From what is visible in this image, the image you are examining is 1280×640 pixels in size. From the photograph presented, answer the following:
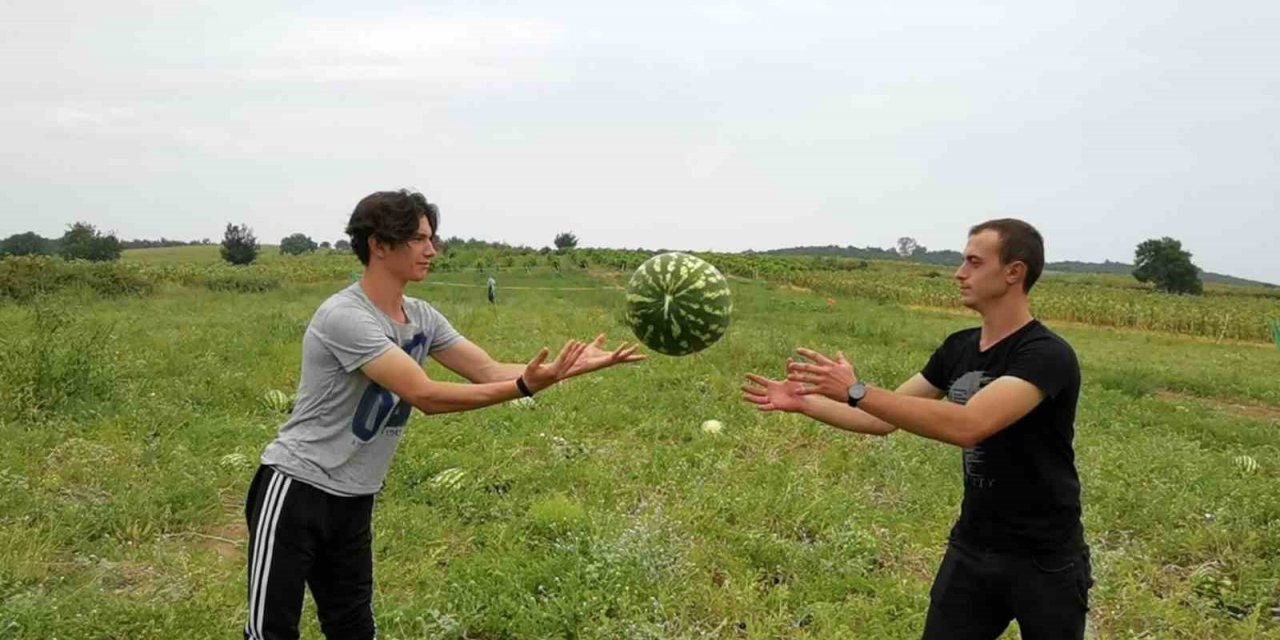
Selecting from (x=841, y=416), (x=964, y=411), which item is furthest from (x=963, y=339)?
(x=964, y=411)

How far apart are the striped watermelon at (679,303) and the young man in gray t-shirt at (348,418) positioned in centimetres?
42

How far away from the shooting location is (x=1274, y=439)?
10.5 meters

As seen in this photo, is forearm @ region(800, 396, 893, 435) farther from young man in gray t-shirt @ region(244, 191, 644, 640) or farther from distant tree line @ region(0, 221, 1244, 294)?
distant tree line @ region(0, 221, 1244, 294)

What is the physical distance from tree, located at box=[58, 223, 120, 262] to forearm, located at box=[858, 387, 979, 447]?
Answer: 2252 inches

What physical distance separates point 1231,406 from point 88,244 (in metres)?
58.4

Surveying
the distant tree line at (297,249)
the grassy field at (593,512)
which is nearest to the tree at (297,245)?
the distant tree line at (297,249)

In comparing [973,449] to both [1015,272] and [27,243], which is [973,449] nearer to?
[1015,272]

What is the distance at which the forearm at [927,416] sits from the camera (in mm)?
2971

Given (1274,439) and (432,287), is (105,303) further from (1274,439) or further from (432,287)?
(1274,439)

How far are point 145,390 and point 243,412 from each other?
1.26 meters

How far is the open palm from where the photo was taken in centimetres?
353

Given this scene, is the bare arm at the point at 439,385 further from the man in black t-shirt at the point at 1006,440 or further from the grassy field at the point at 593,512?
the grassy field at the point at 593,512

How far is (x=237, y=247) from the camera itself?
5794 cm

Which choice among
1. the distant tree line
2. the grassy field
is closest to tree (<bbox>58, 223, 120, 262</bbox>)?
the distant tree line
